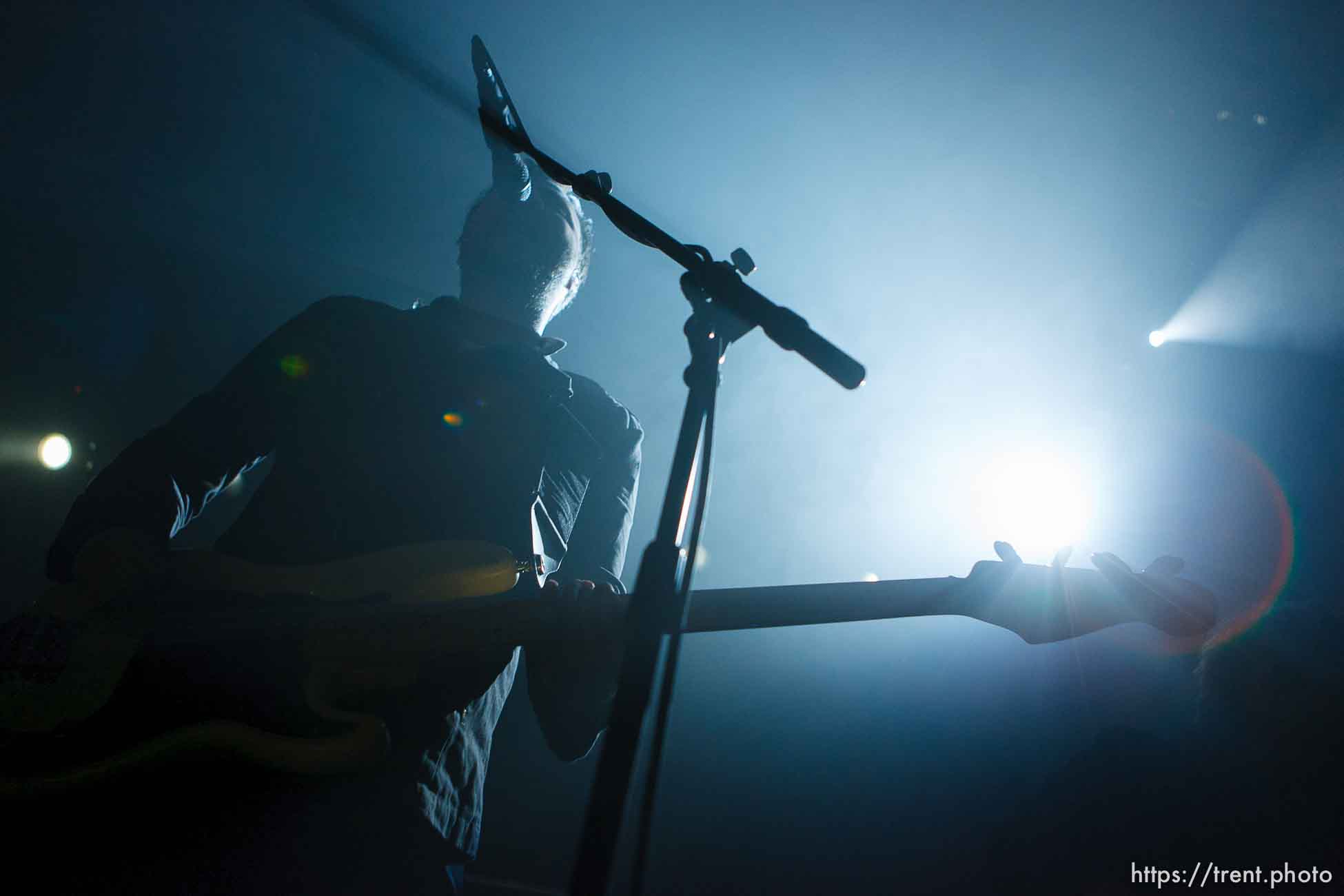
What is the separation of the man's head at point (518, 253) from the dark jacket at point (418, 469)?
18cm

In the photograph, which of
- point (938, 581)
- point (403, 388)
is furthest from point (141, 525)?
point (938, 581)

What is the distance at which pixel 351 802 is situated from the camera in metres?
1.03

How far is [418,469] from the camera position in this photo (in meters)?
1.51

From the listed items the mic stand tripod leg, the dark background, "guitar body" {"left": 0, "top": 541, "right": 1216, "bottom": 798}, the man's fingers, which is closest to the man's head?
the dark background

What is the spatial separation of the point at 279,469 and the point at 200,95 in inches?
105

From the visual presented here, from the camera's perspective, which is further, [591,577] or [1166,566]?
[591,577]

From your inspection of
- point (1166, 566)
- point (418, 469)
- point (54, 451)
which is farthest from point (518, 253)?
point (54, 451)

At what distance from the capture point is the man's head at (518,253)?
2113 millimetres

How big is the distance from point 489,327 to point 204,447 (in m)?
0.90

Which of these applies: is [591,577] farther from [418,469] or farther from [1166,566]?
[1166,566]

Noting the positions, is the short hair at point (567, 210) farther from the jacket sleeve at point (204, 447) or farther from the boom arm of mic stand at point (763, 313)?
the boom arm of mic stand at point (763, 313)

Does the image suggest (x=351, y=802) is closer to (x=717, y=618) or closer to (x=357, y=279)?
(x=717, y=618)

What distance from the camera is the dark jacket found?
1221 millimetres

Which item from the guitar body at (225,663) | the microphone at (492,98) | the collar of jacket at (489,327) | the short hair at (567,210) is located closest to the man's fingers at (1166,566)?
the guitar body at (225,663)
